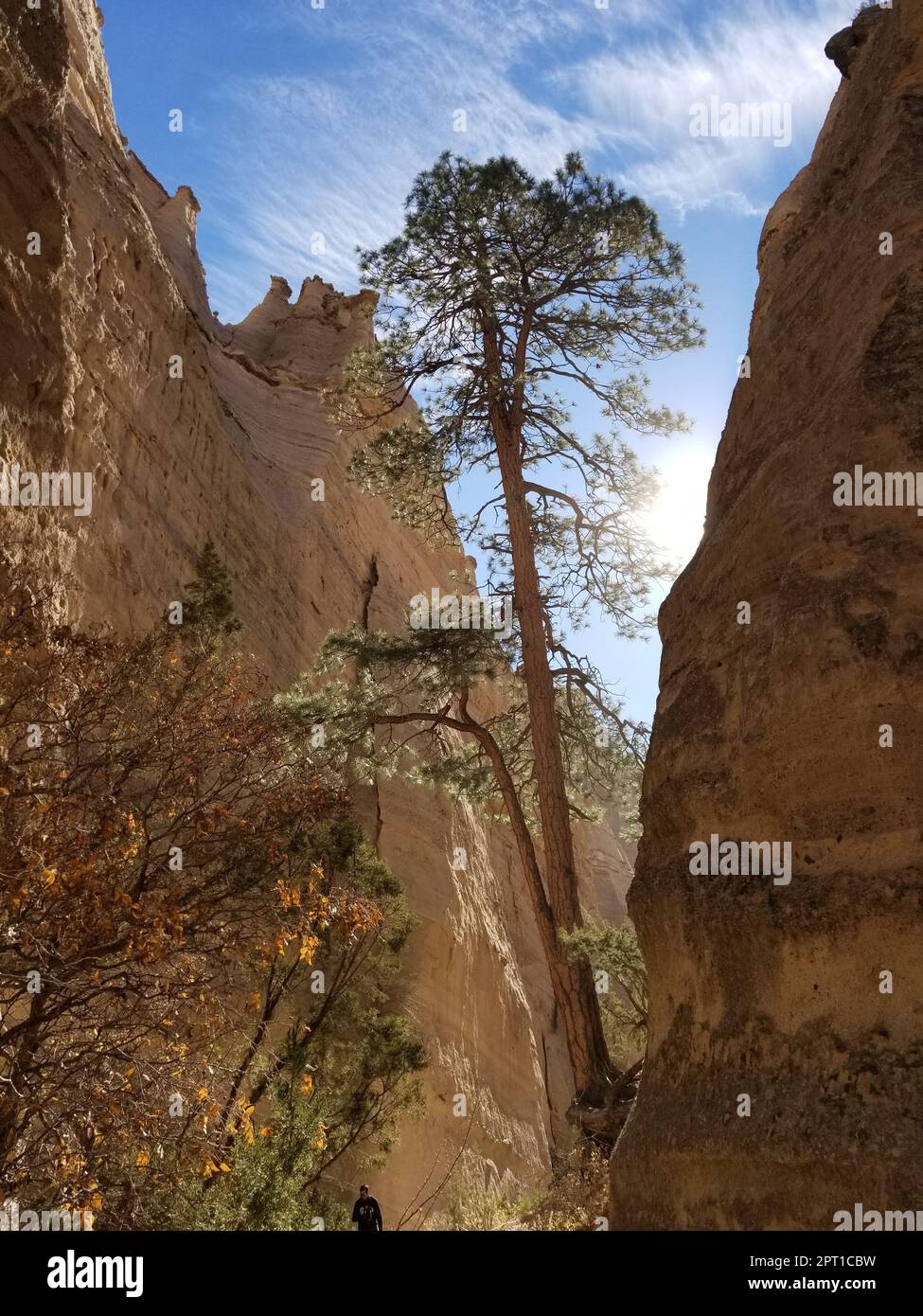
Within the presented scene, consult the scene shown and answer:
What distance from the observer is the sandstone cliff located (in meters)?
9.73

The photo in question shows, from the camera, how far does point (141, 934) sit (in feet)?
18.7

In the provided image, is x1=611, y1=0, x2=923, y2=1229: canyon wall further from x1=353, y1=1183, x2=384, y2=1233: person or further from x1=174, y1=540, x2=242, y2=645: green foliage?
x1=174, y1=540, x2=242, y2=645: green foliage

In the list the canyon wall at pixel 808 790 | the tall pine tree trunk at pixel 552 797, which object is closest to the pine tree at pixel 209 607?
the tall pine tree trunk at pixel 552 797

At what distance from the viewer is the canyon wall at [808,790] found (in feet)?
13.8

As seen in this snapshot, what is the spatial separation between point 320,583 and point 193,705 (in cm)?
1375

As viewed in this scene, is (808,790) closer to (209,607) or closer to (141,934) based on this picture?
(141,934)

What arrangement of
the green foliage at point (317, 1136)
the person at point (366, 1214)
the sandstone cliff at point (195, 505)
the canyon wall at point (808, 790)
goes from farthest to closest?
the sandstone cliff at point (195, 505) → the person at point (366, 1214) → the green foliage at point (317, 1136) → the canyon wall at point (808, 790)

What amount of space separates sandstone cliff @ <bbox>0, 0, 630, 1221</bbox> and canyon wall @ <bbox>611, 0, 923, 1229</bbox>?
644 cm

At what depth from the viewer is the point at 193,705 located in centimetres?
761

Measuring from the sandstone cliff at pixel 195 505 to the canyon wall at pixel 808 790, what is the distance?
644 cm

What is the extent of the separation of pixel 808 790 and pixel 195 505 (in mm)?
13497

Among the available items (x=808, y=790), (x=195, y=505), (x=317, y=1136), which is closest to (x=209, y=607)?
(x=195, y=505)

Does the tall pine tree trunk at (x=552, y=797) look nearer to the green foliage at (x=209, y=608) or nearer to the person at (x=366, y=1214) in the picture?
the person at (x=366, y=1214)
